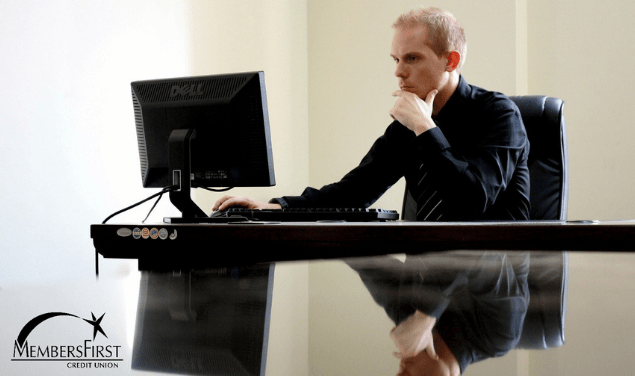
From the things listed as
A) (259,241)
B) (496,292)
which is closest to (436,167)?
(259,241)

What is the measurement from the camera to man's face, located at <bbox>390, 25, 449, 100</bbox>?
2068 millimetres

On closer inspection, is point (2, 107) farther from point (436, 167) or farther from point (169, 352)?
point (169, 352)

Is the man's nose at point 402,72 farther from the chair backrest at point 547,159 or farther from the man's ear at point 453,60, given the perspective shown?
the chair backrest at point 547,159

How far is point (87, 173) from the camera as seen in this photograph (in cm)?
231

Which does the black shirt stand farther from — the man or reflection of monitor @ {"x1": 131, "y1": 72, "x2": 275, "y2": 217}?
reflection of monitor @ {"x1": 131, "y1": 72, "x2": 275, "y2": 217}

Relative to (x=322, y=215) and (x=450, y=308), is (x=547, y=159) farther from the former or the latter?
(x=450, y=308)

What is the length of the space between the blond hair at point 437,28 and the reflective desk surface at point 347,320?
4.65 feet

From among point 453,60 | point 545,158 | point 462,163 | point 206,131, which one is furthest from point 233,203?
point 545,158

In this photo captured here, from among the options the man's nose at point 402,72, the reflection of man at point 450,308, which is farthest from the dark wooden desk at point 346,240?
the man's nose at point 402,72

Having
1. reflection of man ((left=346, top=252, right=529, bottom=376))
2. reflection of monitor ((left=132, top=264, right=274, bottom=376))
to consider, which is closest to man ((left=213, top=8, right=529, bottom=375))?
reflection of man ((left=346, top=252, right=529, bottom=376))

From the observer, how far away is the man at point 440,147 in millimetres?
1784

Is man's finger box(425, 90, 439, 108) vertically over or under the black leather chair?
over

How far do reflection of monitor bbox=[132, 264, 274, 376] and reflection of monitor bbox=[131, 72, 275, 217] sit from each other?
0.89 m

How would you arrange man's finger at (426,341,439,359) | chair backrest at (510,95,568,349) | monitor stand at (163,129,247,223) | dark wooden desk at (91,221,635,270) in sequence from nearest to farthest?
man's finger at (426,341,439,359) → dark wooden desk at (91,221,635,270) → monitor stand at (163,129,247,223) → chair backrest at (510,95,568,349)
